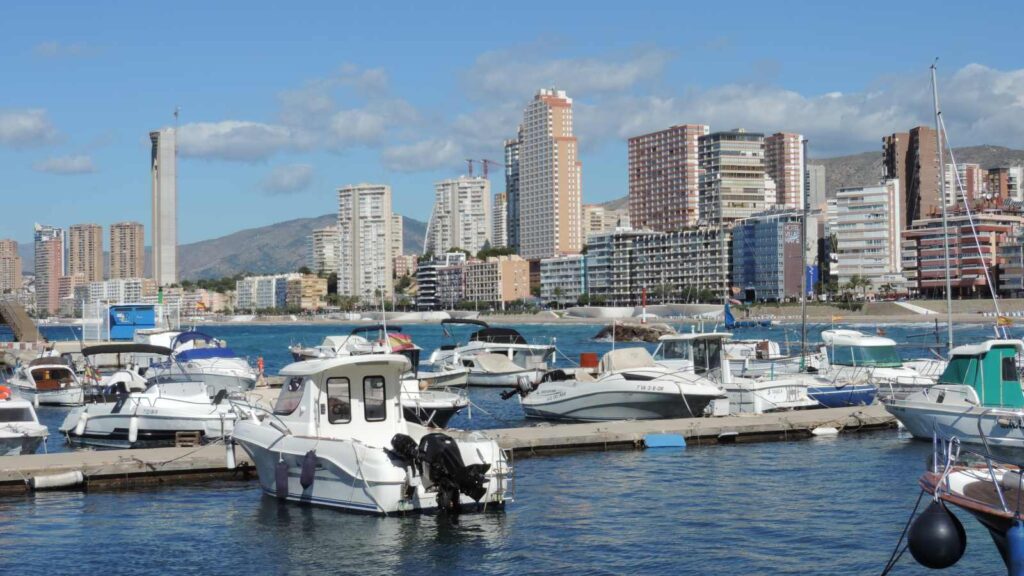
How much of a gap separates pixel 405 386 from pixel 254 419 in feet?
31.4

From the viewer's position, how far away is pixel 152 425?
3131 centimetres

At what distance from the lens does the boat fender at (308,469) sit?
2128cm

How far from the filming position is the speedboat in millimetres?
33844

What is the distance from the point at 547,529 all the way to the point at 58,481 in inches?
416

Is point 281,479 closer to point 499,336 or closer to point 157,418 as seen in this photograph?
point 157,418

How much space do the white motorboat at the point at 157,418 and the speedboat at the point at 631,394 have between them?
10302 millimetres

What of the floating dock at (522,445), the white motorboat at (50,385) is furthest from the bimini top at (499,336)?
the floating dock at (522,445)

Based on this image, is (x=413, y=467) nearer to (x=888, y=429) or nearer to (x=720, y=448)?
(x=720, y=448)

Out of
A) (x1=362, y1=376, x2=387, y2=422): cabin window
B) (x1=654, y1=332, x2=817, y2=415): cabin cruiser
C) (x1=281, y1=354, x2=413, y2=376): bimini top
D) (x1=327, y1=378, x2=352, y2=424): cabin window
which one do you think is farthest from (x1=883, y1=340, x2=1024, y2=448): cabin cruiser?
(x1=327, y1=378, x2=352, y2=424): cabin window

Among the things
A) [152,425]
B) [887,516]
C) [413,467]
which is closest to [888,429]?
[887,516]

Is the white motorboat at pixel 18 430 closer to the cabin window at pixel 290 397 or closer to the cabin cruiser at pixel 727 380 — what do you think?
the cabin window at pixel 290 397

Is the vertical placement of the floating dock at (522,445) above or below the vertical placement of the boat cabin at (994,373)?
below

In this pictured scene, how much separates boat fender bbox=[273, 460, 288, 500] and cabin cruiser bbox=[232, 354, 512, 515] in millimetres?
19

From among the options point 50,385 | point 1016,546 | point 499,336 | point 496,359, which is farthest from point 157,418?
point 499,336
